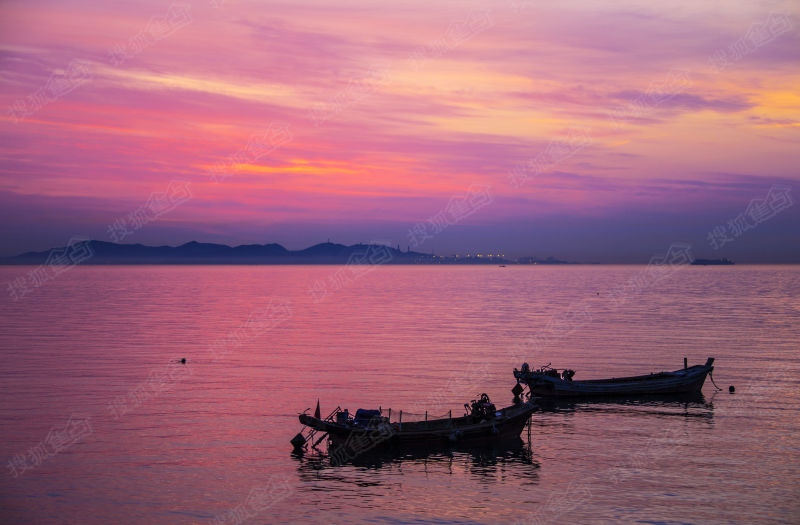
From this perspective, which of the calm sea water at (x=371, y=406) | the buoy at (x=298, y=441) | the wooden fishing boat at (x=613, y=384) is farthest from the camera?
the wooden fishing boat at (x=613, y=384)

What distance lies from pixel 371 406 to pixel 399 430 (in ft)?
38.7

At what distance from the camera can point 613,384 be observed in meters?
63.2

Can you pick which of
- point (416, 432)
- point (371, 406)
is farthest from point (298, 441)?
point (371, 406)

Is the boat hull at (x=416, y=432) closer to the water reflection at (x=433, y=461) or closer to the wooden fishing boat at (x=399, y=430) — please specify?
the wooden fishing boat at (x=399, y=430)

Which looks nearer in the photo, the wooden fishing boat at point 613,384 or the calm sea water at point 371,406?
the calm sea water at point 371,406

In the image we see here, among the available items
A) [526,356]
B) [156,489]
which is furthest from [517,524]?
[526,356]

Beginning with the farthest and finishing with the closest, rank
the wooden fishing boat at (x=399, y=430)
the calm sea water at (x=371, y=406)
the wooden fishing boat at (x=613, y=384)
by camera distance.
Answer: the wooden fishing boat at (x=613, y=384) < the wooden fishing boat at (x=399, y=430) < the calm sea water at (x=371, y=406)

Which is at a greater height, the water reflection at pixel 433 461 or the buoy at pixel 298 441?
the buoy at pixel 298 441

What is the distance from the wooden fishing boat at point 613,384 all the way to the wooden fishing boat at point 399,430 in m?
16.3

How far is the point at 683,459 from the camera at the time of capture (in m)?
43.7

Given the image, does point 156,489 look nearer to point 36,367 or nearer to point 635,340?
point 36,367

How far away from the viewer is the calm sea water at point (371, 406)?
3653cm

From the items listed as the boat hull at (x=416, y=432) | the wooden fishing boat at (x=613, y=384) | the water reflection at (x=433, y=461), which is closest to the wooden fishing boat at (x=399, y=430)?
the boat hull at (x=416, y=432)

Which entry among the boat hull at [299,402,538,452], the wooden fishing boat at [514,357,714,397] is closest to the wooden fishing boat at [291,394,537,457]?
the boat hull at [299,402,538,452]
